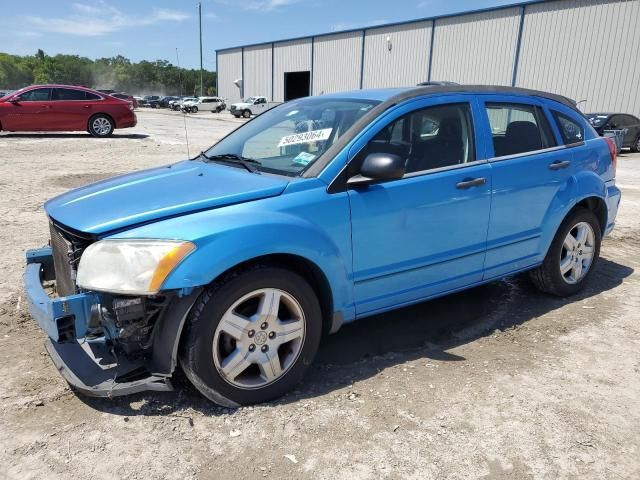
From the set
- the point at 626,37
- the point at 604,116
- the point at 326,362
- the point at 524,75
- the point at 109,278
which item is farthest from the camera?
the point at 524,75

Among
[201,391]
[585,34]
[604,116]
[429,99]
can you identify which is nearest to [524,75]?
[585,34]

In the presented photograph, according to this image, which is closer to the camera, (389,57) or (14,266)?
(14,266)

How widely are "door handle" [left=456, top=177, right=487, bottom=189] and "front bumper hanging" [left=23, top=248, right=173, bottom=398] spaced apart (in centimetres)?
219

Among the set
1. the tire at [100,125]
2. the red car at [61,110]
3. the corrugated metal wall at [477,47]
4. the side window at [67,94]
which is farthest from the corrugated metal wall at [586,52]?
the side window at [67,94]

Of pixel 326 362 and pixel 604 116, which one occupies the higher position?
pixel 604 116

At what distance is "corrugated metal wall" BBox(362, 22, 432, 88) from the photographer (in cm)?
3322

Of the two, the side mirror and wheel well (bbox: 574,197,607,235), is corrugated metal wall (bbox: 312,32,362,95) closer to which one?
wheel well (bbox: 574,197,607,235)

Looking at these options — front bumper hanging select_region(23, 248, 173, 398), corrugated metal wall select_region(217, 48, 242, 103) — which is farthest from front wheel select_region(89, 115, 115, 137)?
corrugated metal wall select_region(217, 48, 242, 103)

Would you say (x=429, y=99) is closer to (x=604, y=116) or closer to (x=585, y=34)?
(x=604, y=116)

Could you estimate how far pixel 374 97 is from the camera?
359 cm

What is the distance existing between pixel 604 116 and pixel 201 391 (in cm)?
1892

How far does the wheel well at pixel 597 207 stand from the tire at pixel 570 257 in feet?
0.20

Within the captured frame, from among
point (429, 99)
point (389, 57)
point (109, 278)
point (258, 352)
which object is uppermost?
point (389, 57)

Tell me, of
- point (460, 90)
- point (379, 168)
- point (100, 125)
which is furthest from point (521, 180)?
point (100, 125)
